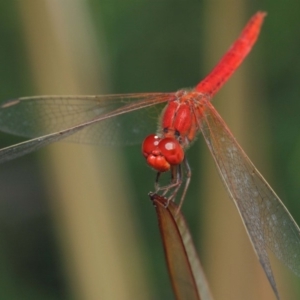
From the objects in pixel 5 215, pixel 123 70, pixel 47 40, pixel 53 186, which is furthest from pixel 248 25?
pixel 5 215

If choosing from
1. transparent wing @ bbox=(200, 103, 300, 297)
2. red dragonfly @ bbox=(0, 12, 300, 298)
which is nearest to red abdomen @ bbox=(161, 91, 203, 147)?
red dragonfly @ bbox=(0, 12, 300, 298)

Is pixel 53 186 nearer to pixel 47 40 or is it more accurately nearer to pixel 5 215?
pixel 5 215

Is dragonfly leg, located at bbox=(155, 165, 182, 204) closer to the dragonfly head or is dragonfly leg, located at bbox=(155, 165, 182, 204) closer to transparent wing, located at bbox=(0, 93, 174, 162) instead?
the dragonfly head

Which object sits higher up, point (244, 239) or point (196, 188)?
point (196, 188)

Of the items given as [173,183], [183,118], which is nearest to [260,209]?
[173,183]

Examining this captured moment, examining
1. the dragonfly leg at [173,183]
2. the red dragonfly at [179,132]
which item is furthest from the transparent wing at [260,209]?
the dragonfly leg at [173,183]

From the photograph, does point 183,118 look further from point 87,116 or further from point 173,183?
point 87,116

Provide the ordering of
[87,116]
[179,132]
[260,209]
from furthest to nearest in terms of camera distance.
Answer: [87,116], [179,132], [260,209]
